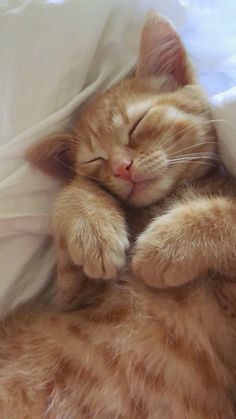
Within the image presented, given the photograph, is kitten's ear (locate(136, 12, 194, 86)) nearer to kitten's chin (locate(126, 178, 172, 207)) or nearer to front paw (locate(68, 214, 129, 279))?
kitten's chin (locate(126, 178, 172, 207))

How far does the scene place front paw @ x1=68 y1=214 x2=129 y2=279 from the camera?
3.24 feet

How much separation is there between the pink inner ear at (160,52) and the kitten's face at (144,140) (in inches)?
1.5

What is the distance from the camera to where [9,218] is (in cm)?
114

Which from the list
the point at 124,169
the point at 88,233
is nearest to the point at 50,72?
the point at 124,169

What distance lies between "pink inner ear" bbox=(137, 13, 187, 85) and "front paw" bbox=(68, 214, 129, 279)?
392mm

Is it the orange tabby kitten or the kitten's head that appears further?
the kitten's head

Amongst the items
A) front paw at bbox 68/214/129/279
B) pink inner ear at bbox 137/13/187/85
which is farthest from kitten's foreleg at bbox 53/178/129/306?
pink inner ear at bbox 137/13/187/85

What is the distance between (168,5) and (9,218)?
0.64 meters

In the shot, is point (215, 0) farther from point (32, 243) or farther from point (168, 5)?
point (32, 243)

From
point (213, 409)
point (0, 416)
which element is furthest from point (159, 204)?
point (0, 416)

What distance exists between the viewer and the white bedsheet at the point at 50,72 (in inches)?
45.8

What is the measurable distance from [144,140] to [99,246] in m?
0.26

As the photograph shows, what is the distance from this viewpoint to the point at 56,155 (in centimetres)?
124

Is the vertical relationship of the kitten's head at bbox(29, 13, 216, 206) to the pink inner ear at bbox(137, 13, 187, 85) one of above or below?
below
